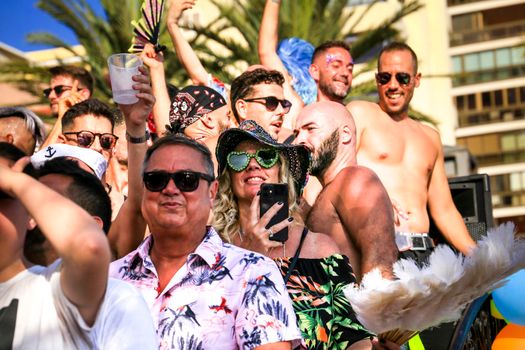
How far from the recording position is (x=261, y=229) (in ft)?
12.1

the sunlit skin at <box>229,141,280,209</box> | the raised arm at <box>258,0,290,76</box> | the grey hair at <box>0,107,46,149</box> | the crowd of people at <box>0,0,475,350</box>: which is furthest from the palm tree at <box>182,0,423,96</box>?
the sunlit skin at <box>229,141,280,209</box>

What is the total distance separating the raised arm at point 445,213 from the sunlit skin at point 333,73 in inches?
40.5

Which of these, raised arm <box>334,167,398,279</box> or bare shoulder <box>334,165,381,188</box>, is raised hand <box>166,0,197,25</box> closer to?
bare shoulder <box>334,165,381,188</box>

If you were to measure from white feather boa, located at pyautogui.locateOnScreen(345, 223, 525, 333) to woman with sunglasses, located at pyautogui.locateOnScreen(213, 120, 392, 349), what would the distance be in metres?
0.51

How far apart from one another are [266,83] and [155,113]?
3.16ft

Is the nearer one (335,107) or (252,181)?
(252,181)

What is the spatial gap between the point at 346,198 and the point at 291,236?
0.79m

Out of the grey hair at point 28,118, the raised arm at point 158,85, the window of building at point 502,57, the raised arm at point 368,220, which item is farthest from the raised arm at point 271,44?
the window of building at point 502,57

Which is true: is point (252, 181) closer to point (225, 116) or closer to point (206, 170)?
point (206, 170)

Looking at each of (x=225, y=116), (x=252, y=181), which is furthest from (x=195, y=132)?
(x=252, y=181)

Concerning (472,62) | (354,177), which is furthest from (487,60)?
(354,177)

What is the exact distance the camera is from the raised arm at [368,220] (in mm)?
4320

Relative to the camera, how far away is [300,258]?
365 cm

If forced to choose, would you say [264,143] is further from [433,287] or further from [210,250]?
[433,287]
